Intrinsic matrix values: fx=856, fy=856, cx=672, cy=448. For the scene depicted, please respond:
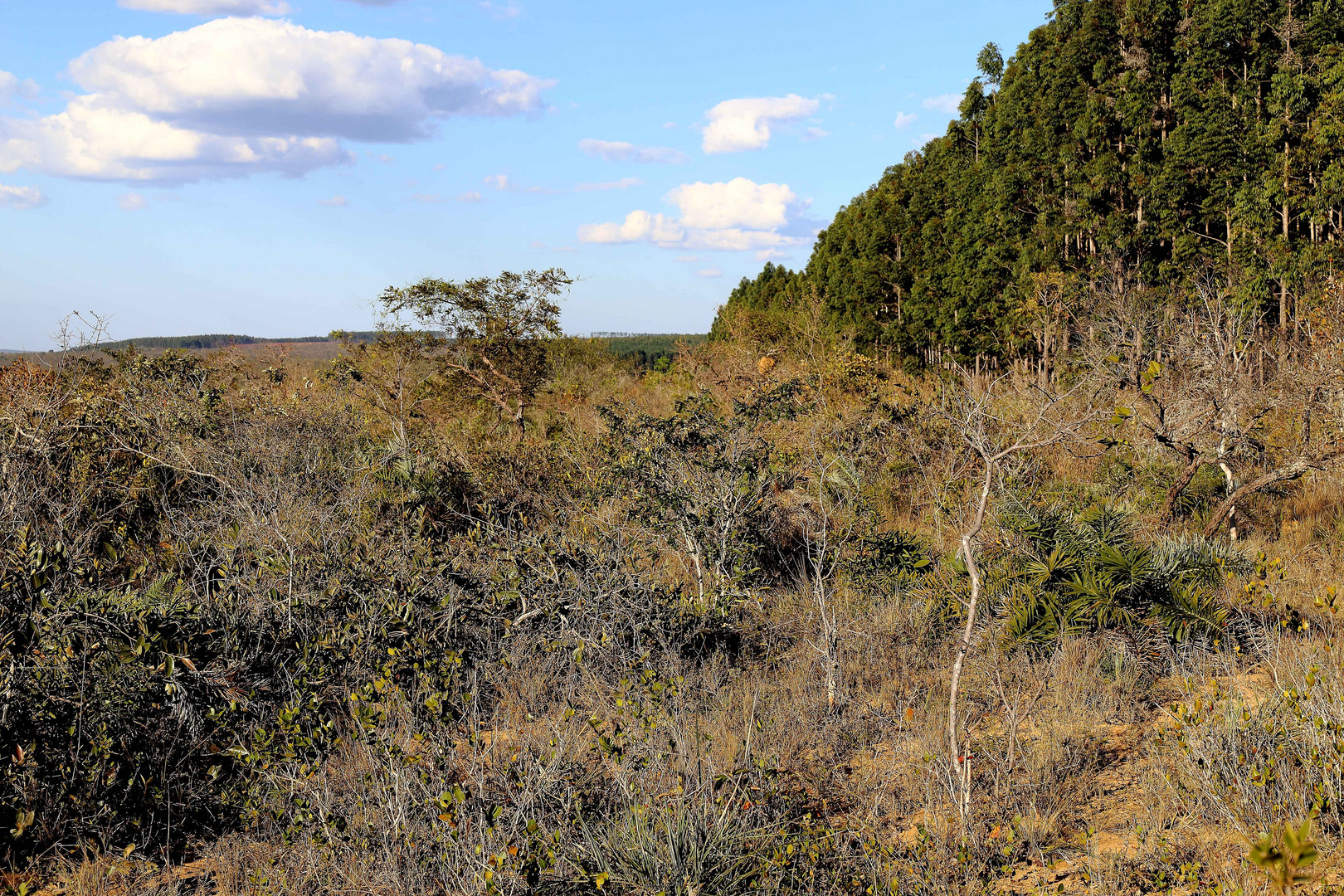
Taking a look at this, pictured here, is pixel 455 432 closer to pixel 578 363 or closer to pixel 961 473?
pixel 961 473

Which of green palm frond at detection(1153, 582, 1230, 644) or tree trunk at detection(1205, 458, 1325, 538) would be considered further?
tree trunk at detection(1205, 458, 1325, 538)

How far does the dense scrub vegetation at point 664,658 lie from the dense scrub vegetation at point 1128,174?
10.4 meters

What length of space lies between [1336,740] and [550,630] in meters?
3.97

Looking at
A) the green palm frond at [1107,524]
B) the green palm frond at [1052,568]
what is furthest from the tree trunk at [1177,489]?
the green palm frond at [1052,568]

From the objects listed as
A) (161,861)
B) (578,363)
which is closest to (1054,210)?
(578,363)

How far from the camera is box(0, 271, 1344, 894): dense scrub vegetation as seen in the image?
3.41 metres

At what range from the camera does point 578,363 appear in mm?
26156

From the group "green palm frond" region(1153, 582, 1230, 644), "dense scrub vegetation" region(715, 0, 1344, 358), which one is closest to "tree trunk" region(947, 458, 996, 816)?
"green palm frond" region(1153, 582, 1230, 644)

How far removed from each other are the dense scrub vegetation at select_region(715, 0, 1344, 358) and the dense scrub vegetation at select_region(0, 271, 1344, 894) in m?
10.4

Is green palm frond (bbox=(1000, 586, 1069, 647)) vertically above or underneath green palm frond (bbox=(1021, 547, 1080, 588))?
underneath

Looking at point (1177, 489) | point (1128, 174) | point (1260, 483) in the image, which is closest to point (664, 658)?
point (1177, 489)

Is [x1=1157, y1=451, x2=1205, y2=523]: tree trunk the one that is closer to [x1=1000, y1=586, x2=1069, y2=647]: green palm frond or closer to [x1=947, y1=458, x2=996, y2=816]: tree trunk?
[x1=1000, y1=586, x2=1069, y2=647]: green palm frond

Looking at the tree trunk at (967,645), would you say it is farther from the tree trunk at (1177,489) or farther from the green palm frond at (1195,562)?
the tree trunk at (1177,489)

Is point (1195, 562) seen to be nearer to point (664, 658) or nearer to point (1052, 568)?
point (1052, 568)
